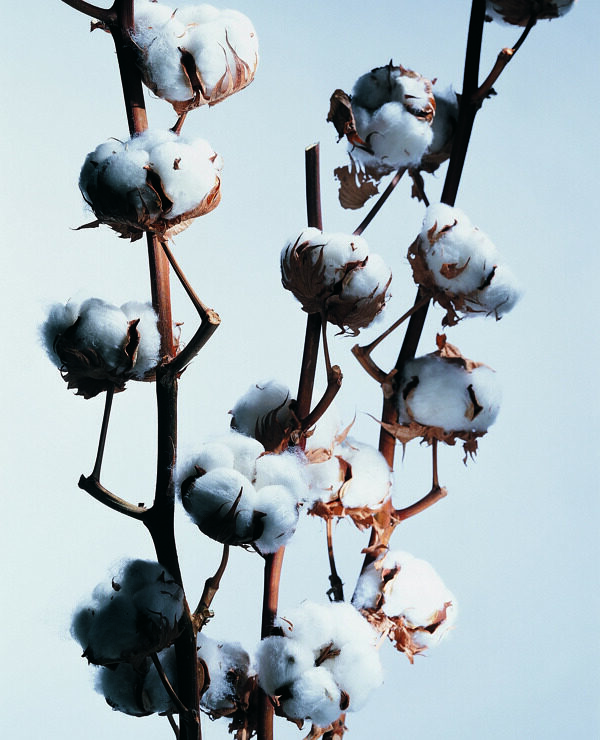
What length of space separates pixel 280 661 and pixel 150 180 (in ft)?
0.54

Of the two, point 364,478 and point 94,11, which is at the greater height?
point 94,11

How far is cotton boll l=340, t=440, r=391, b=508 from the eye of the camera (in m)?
0.34

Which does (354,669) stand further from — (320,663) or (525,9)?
(525,9)

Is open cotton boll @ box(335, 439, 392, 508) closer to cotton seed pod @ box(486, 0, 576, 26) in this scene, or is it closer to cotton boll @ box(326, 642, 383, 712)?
cotton boll @ box(326, 642, 383, 712)

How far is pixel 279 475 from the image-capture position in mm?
315

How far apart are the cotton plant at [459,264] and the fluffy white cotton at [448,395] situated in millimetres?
24

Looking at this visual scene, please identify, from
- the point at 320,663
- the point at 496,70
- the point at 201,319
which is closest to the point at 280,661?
the point at 320,663

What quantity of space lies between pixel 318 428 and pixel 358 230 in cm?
7

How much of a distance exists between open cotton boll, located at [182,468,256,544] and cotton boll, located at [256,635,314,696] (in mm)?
44

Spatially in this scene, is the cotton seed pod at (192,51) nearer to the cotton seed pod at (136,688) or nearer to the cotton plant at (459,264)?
the cotton plant at (459,264)

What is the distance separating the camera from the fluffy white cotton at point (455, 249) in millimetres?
328

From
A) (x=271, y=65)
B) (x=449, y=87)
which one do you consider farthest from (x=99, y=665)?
(x=271, y=65)

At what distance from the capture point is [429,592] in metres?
0.35

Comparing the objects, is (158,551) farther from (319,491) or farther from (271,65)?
(271,65)
